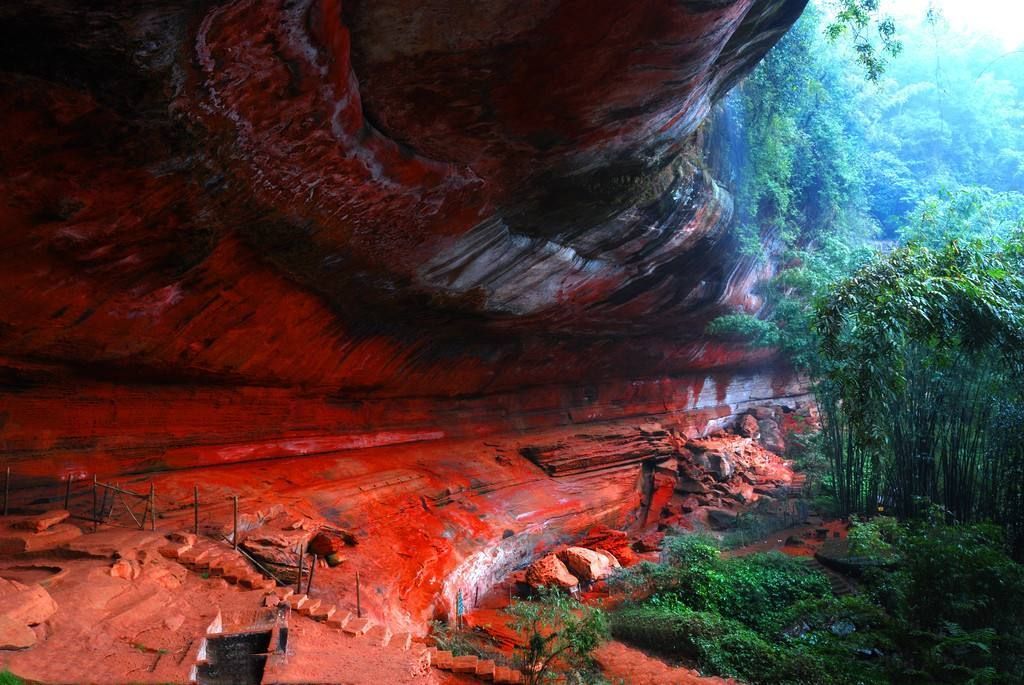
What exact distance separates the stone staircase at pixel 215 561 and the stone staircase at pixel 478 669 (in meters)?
2.19

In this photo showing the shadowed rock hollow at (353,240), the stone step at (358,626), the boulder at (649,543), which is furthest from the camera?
the boulder at (649,543)

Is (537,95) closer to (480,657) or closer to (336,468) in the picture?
(480,657)

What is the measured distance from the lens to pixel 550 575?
1152 centimetres

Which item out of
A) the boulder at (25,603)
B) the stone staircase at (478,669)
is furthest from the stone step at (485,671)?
the boulder at (25,603)

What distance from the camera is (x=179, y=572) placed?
7.45 metres

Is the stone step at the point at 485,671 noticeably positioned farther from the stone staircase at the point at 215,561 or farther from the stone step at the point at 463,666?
the stone staircase at the point at 215,561

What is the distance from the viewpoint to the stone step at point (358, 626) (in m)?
7.09

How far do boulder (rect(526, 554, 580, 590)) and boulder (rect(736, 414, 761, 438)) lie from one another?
14.2m

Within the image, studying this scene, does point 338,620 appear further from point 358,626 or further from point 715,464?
point 715,464

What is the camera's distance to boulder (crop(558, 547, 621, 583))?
39.3ft

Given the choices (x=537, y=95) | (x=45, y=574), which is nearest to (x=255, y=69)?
(x=537, y=95)

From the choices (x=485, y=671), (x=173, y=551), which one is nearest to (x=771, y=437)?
(x=485, y=671)

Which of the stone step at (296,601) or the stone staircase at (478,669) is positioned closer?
the stone staircase at (478,669)

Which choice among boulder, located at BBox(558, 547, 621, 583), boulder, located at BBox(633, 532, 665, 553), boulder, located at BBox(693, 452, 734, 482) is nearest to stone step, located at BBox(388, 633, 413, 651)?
boulder, located at BBox(558, 547, 621, 583)
